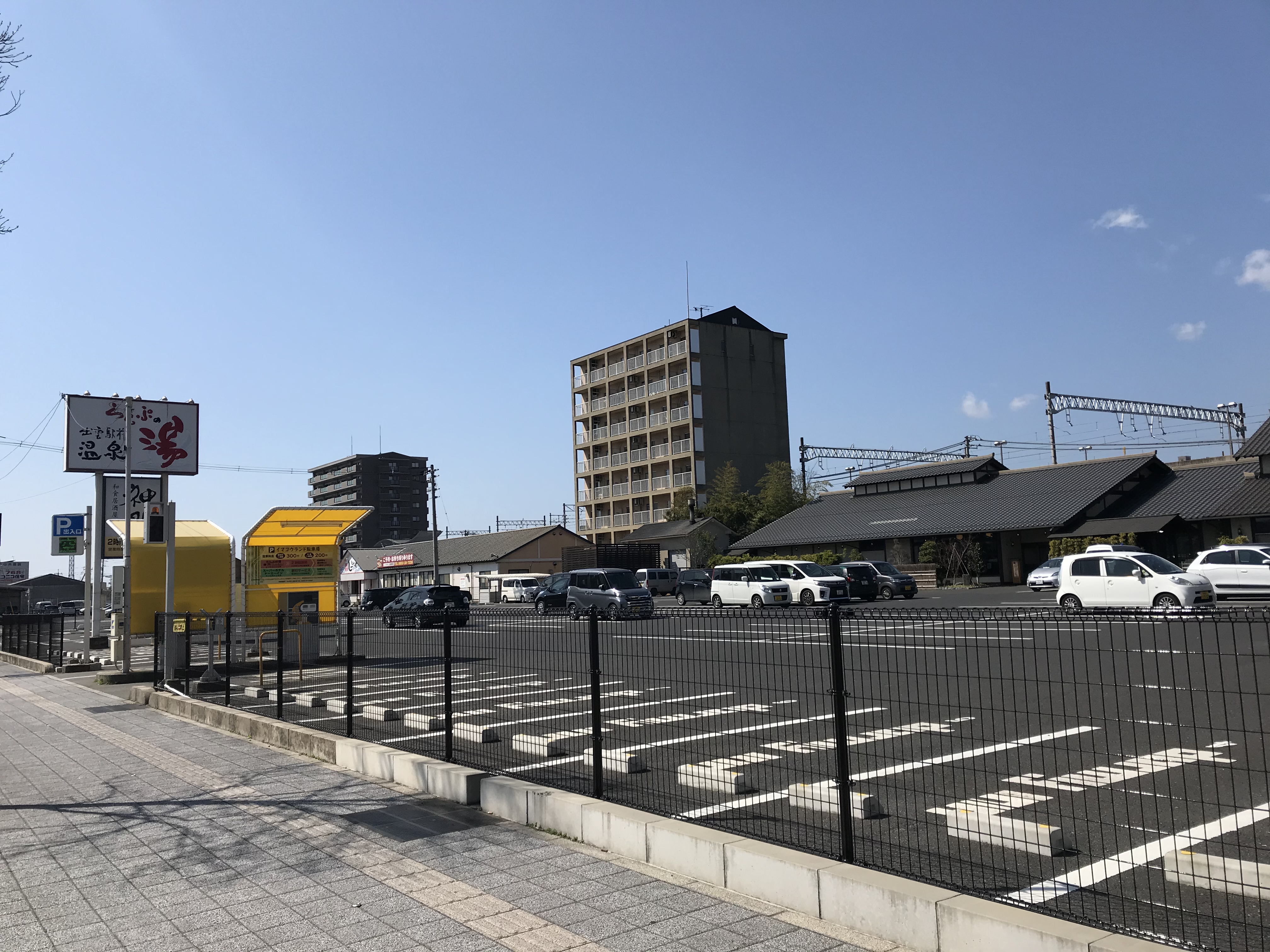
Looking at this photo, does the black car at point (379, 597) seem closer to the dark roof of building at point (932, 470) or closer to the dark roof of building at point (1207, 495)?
the dark roof of building at point (932, 470)

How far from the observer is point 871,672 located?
5.85m

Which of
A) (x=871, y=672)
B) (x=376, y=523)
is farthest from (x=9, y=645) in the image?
(x=376, y=523)

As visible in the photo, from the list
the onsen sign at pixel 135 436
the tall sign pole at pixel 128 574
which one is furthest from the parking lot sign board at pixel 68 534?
the tall sign pole at pixel 128 574

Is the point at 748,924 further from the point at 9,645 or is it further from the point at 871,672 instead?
the point at 9,645

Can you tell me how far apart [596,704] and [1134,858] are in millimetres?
3409

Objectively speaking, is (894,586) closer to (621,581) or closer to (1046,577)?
(1046,577)

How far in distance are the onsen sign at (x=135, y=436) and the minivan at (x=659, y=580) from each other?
2864 centimetres

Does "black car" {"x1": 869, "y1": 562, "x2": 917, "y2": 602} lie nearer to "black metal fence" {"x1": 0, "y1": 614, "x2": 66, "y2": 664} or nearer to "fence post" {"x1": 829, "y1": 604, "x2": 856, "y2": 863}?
"black metal fence" {"x1": 0, "y1": 614, "x2": 66, "y2": 664}

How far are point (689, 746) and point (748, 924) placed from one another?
3.99 m

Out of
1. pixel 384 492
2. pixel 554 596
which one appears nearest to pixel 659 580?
pixel 554 596

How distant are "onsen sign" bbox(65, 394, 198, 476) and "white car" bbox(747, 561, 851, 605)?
19.8 meters

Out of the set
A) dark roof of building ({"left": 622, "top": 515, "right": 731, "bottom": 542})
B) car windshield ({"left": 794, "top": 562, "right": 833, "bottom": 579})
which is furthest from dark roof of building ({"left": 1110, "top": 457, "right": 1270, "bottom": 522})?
dark roof of building ({"left": 622, "top": 515, "right": 731, "bottom": 542})

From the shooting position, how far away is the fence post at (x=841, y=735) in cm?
493

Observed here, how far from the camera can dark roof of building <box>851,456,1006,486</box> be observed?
172ft
